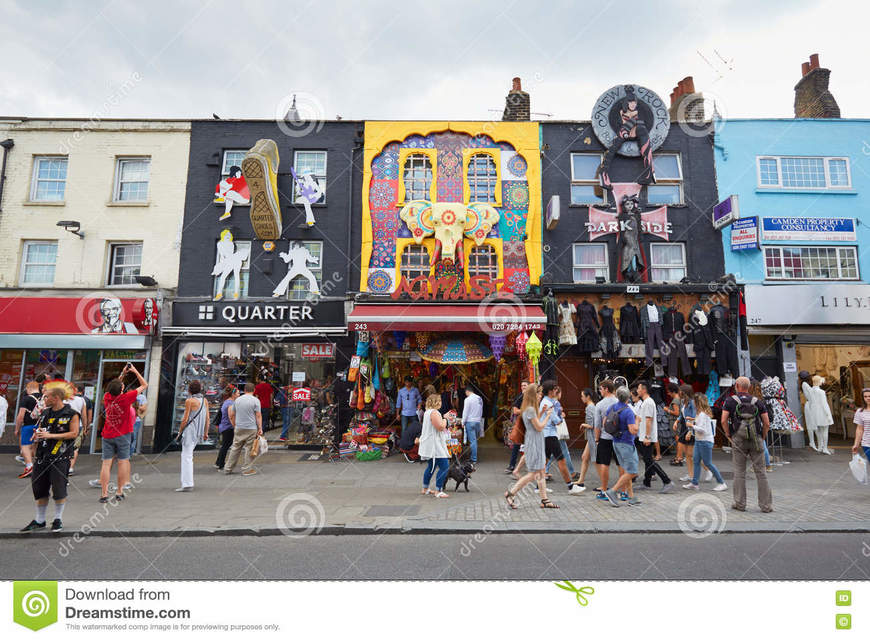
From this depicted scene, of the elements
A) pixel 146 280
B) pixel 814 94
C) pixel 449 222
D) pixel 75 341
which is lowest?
pixel 75 341

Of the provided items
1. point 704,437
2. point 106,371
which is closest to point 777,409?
point 704,437

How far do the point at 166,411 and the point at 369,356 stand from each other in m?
6.47

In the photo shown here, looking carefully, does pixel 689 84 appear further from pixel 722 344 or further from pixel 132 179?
pixel 132 179

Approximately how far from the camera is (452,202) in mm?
14938

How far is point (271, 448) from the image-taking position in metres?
14.1

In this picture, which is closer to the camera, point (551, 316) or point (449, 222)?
point (551, 316)

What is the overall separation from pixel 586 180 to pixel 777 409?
8296 mm

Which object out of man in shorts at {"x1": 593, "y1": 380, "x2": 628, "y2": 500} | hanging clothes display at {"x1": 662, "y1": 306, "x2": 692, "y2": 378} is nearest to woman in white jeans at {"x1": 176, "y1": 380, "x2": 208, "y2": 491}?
man in shorts at {"x1": 593, "y1": 380, "x2": 628, "y2": 500}

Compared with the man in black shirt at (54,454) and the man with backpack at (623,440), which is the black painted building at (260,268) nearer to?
the man in black shirt at (54,454)

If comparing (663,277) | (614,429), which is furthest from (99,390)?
(663,277)

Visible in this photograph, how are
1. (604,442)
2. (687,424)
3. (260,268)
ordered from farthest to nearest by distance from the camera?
(260,268) → (687,424) → (604,442)

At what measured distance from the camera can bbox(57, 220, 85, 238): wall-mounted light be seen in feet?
46.9

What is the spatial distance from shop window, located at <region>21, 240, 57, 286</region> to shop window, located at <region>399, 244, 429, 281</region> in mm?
10885

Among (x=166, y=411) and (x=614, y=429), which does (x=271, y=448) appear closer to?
(x=166, y=411)
